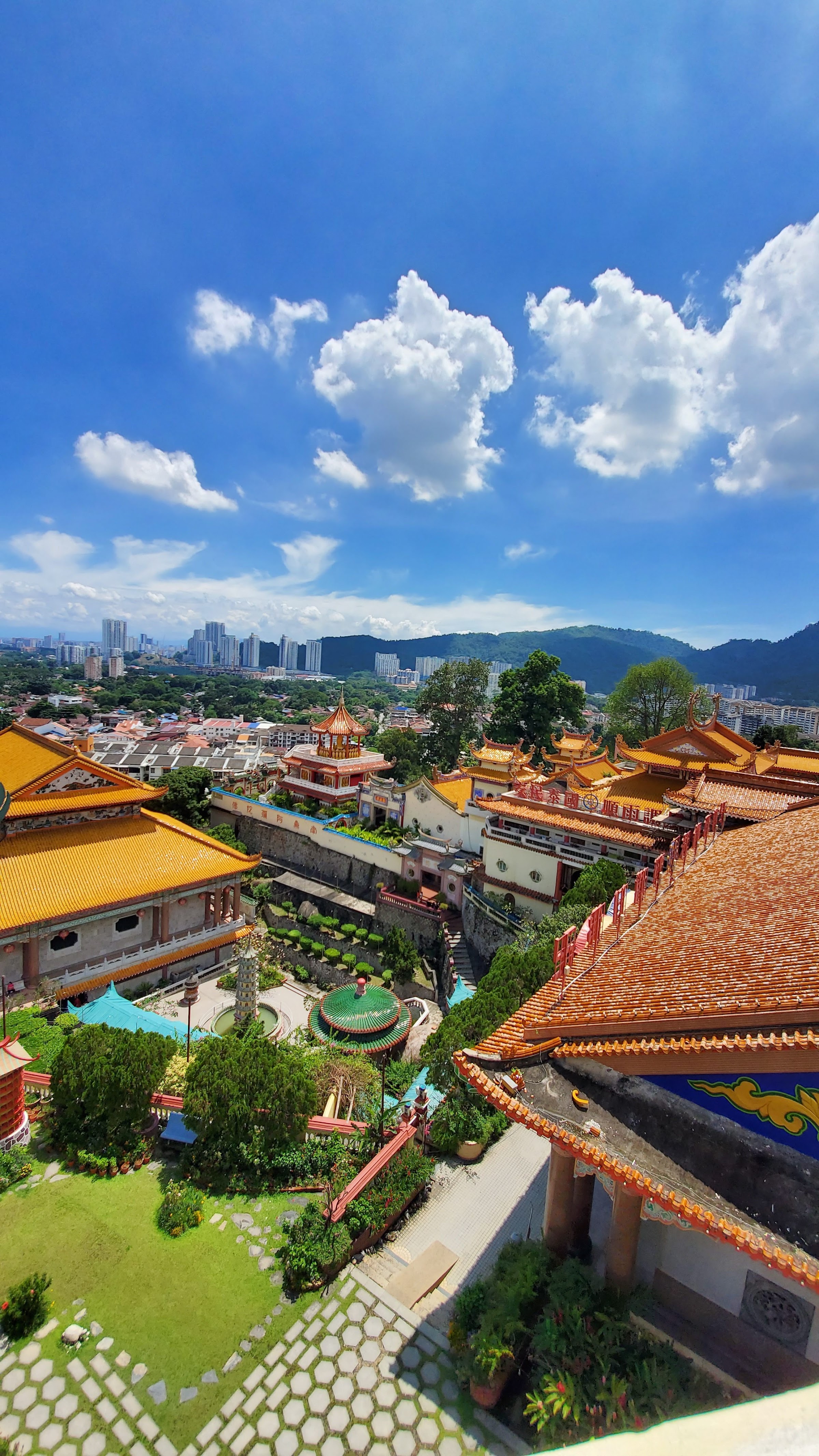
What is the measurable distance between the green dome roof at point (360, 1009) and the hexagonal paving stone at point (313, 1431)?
972cm

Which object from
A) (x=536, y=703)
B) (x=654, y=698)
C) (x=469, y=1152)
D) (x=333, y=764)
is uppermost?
(x=654, y=698)

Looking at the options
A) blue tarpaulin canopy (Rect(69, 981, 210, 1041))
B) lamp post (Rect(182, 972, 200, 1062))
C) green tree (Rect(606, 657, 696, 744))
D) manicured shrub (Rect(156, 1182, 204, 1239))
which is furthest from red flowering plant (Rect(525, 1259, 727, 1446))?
green tree (Rect(606, 657, 696, 744))

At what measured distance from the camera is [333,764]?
3128cm

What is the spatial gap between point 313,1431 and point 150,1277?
2925mm

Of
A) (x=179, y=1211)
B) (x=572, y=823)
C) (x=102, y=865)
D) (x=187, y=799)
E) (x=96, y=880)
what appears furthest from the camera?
(x=187, y=799)

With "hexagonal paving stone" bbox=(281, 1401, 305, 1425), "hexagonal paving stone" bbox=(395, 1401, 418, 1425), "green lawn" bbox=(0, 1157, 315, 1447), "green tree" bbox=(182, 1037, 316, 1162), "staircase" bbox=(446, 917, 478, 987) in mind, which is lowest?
"staircase" bbox=(446, 917, 478, 987)

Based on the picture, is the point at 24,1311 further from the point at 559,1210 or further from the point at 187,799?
the point at 187,799

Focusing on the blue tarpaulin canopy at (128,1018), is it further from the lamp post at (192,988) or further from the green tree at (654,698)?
the green tree at (654,698)

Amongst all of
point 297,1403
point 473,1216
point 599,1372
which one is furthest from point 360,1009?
point 599,1372

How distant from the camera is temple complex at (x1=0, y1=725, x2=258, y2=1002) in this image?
1612cm

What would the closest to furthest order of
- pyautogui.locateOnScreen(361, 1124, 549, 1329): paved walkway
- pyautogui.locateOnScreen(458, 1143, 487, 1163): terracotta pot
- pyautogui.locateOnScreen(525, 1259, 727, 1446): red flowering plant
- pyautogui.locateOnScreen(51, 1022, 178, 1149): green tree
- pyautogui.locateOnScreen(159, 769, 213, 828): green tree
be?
1. pyautogui.locateOnScreen(525, 1259, 727, 1446): red flowering plant
2. pyautogui.locateOnScreen(361, 1124, 549, 1329): paved walkway
3. pyautogui.locateOnScreen(51, 1022, 178, 1149): green tree
4. pyautogui.locateOnScreen(458, 1143, 487, 1163): terracotta pot
5. pyautogui.locateOnScreen(159, 769, 213, 828): green tree

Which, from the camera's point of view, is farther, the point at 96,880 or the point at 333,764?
the point at 333,764

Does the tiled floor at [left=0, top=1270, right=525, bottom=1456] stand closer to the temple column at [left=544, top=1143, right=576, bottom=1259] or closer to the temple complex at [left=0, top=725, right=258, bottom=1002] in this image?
the temple column at [left=544, top=1143, right=576, bottom=1259]

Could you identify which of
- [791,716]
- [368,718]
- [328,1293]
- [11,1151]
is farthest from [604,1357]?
[791,716]
